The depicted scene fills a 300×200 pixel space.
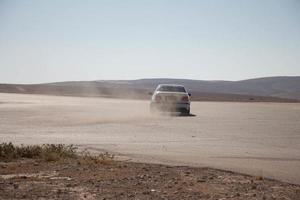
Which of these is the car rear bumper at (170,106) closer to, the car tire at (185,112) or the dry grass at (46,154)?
the car tire at (185,112)

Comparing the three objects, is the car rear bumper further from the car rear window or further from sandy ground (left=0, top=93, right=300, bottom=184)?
sandy ground (left=0, top=93, right=300, bottom=184)

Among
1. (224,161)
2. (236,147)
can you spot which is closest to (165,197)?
(224,161)

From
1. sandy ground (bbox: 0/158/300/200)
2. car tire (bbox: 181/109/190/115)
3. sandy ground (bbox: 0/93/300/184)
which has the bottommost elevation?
sandy ground (bbox: 0/158/300/200)

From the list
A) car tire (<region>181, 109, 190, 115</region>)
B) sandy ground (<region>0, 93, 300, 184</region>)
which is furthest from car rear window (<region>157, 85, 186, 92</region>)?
sandy ground (<region>0, 93, 300, 184</region>)

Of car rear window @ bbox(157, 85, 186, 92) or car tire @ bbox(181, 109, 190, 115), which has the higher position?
car rear window @ bbox(157, 85, 186, 92)

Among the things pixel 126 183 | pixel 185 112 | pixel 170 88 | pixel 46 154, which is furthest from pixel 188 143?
pixel 170 88

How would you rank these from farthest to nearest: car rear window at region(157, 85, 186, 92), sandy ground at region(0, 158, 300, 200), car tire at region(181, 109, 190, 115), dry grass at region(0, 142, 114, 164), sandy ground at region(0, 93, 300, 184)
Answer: car rear window at region(157, 85, 186, 92) → car tire at region(181, 109, 190, 115) → sandy ground at region(0, 93, 300, 184) → dry grass at region(0, 142, 114, 164) → sandy ground at region(0, 158, 300, 200)

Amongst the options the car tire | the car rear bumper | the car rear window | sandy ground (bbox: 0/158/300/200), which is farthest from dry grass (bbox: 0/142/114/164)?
the car rear window

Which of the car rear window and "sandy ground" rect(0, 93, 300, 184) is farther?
the car rear window

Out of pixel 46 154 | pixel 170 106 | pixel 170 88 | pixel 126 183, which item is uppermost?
pixel 170 88

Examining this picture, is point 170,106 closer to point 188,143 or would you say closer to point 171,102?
point 171,102

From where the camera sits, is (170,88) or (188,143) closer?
(188,143)

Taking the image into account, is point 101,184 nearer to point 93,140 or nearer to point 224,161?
point 224,161

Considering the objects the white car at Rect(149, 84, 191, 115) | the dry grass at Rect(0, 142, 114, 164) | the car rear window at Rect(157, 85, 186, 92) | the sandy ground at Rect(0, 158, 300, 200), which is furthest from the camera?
the car rear window at Rect(157, 85, 186, 92)
